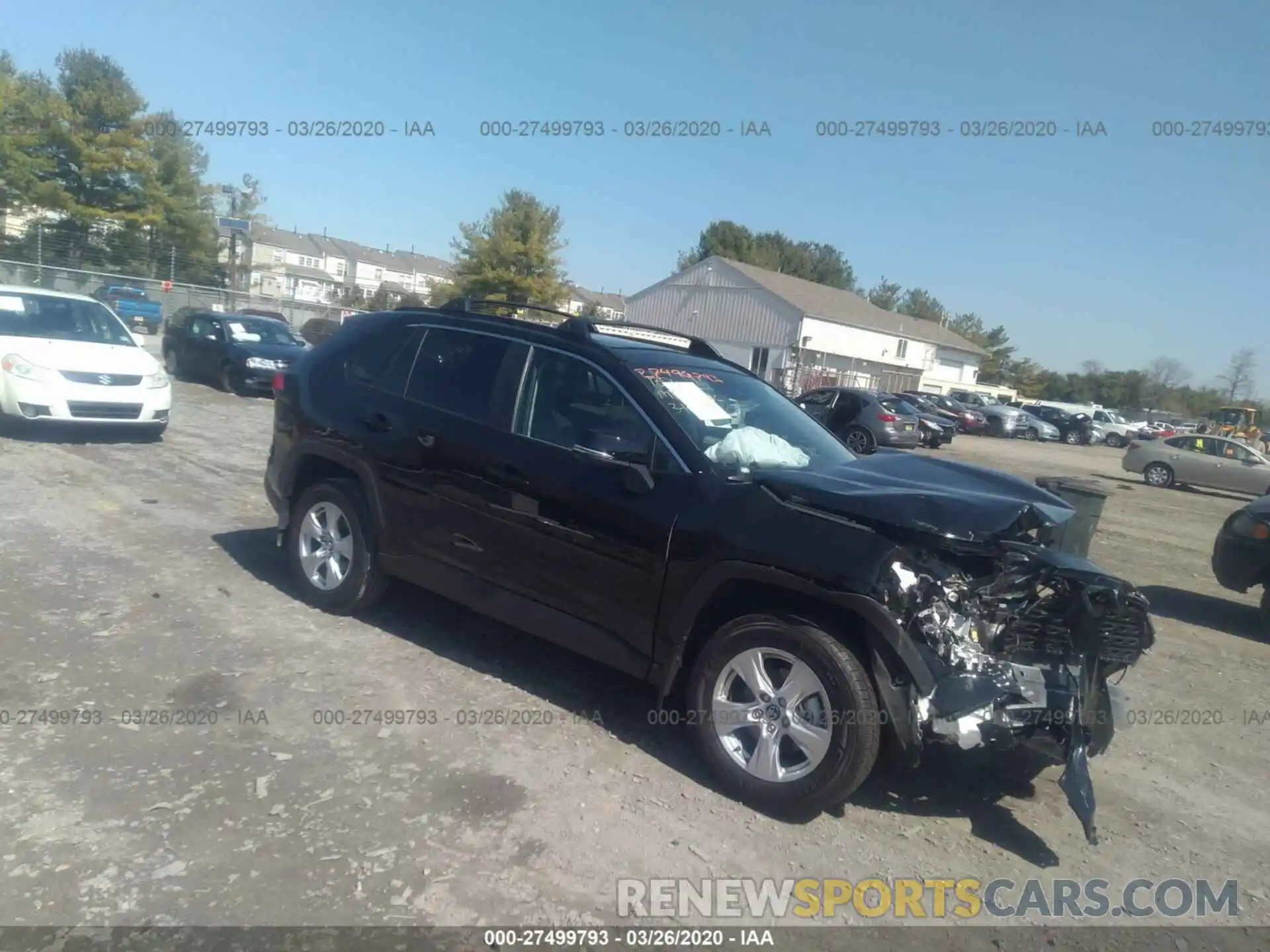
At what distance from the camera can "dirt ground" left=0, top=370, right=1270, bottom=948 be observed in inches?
122

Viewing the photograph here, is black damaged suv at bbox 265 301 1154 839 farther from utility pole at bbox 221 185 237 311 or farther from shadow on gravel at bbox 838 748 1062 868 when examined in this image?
utility pole at bbox 221 185 237 311

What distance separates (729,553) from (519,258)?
36.3 m

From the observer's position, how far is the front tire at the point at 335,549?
5398mm

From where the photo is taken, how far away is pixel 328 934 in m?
2.84

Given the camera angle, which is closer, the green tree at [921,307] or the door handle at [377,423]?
the door handle at [377,423]

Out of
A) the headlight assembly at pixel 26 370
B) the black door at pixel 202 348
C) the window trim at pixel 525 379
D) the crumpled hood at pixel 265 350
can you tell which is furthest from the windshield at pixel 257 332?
the window trim at pixel 525 379

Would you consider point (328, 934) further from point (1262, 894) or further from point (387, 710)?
point (1262, 894)

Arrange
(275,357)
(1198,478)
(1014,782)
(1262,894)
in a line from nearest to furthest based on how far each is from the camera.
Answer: (1262,894)
(1014,782)
(275,357)
(1198,478)

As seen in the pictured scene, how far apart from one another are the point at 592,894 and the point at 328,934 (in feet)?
2.87

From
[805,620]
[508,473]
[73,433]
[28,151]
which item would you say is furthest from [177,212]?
[805,620]

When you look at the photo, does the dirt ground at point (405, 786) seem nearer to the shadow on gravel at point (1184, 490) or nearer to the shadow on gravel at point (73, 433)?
the shadow on gravel at point (73, 433)

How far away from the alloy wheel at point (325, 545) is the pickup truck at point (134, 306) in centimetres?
3187

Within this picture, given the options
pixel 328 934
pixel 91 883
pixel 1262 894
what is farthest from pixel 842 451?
pixel 91 883

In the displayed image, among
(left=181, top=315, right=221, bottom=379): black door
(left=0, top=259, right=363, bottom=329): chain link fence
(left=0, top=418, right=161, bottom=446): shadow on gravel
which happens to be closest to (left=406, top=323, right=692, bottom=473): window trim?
(left=0, top=418, right=161, bottom=446): shadow on gravel
